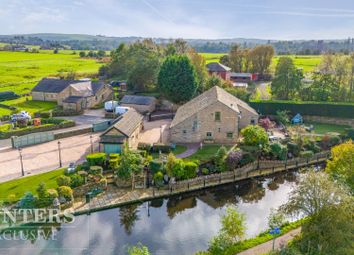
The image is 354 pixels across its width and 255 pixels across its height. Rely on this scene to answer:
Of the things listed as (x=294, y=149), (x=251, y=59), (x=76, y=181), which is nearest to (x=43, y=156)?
(x=76, y=181)

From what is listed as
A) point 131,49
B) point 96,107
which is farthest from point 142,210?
point 131,49

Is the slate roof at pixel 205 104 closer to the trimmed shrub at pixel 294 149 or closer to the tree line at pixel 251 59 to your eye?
the trimmed shrub at pixel 294 149

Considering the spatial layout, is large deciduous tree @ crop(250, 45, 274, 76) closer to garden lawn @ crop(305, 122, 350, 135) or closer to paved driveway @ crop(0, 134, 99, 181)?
garden lawn @ crop(305, 122, 350, 135)

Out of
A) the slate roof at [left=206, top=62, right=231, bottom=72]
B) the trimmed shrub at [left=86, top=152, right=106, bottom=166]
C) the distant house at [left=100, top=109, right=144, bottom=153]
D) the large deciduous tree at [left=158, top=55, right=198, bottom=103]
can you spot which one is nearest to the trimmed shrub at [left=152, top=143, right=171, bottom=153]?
the distant house at [left=100, top=109, right=144, bottom=153]

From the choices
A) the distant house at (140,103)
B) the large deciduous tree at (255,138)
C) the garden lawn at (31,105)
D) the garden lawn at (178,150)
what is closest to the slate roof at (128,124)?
the garden lawn at (178,150)

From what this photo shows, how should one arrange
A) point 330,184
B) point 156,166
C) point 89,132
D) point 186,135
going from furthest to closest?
point 89,132, point 186,135, point 156,166, point 330,184

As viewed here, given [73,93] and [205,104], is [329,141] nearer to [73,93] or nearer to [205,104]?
[205,104]

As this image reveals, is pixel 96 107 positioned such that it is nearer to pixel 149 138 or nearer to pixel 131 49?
pixel 149 138
